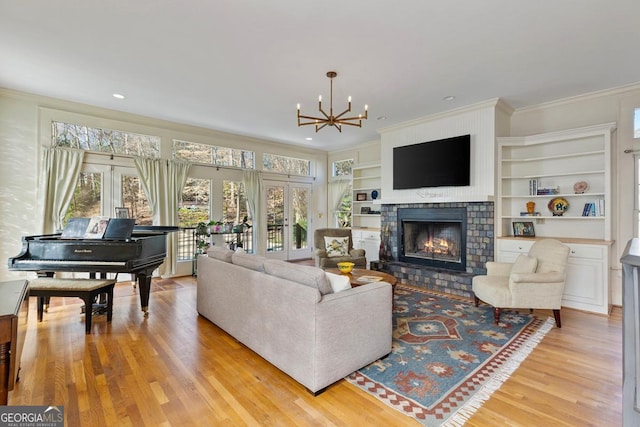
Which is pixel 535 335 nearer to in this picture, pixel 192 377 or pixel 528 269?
pixel 528 269

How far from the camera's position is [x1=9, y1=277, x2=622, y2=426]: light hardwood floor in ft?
6.06

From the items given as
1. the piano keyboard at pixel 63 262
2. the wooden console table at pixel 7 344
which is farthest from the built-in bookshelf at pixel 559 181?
the wooden console table at pixel 7 344

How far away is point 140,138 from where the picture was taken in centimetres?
537

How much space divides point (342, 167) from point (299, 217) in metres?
1.73

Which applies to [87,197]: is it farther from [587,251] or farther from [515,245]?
[587,251]

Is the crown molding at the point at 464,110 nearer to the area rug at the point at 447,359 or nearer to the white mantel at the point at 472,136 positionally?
the white mantel at the point at 472,136

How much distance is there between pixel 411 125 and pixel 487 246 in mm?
2413

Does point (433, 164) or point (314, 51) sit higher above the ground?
point (314, 51)

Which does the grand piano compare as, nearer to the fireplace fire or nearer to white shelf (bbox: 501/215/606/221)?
the fireplace fire

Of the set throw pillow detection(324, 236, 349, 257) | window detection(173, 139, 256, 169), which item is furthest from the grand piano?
throw pillow detection(324, 236, 349, 257)

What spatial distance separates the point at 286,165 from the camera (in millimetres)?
7496

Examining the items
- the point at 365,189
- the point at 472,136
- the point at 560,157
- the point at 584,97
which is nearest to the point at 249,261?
the point at 472,136

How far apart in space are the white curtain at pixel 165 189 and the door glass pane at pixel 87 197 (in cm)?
64

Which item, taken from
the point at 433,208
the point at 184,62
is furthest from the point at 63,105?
the point at 433,208
